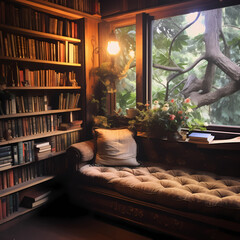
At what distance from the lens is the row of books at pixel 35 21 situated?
108 inches

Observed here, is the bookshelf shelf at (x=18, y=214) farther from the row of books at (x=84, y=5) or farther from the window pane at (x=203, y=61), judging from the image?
the row of books at (x=84, y=5)

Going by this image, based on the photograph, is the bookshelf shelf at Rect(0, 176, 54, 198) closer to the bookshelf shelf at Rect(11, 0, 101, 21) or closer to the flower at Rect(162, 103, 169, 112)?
the flower at Rect(162, 103, 169, 112)

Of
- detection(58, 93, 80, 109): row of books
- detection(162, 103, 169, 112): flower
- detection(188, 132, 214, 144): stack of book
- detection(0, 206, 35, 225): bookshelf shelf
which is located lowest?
detection(0, 206, 35, 225): bookshelf shelf

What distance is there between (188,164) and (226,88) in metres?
1.03

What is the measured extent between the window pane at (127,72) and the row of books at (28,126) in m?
1.00

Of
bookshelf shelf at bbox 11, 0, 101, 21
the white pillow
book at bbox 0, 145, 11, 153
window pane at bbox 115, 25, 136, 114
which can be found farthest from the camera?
window pane at bbox 115, 25, 136, 114

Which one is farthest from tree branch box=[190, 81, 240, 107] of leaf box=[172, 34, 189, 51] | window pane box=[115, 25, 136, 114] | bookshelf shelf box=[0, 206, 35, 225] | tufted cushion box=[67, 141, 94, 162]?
bookshelf shelf box=[0, 206, 35, 225]

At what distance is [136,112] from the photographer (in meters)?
3.55

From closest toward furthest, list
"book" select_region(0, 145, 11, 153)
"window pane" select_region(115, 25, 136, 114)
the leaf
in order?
"book" select_region(0, 145, 11, 153) < the leaf < "window pane" select_region(115, 25, 136, 114)

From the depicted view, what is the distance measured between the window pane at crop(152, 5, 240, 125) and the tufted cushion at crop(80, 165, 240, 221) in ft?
2.91

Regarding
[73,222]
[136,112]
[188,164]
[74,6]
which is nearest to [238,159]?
[188,164]

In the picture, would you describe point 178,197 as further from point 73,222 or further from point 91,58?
point 91,58

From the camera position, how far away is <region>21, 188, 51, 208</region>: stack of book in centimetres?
301

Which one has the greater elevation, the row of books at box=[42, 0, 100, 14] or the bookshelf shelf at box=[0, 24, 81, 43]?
the row of books at box=[42, 0, 100, 14]
